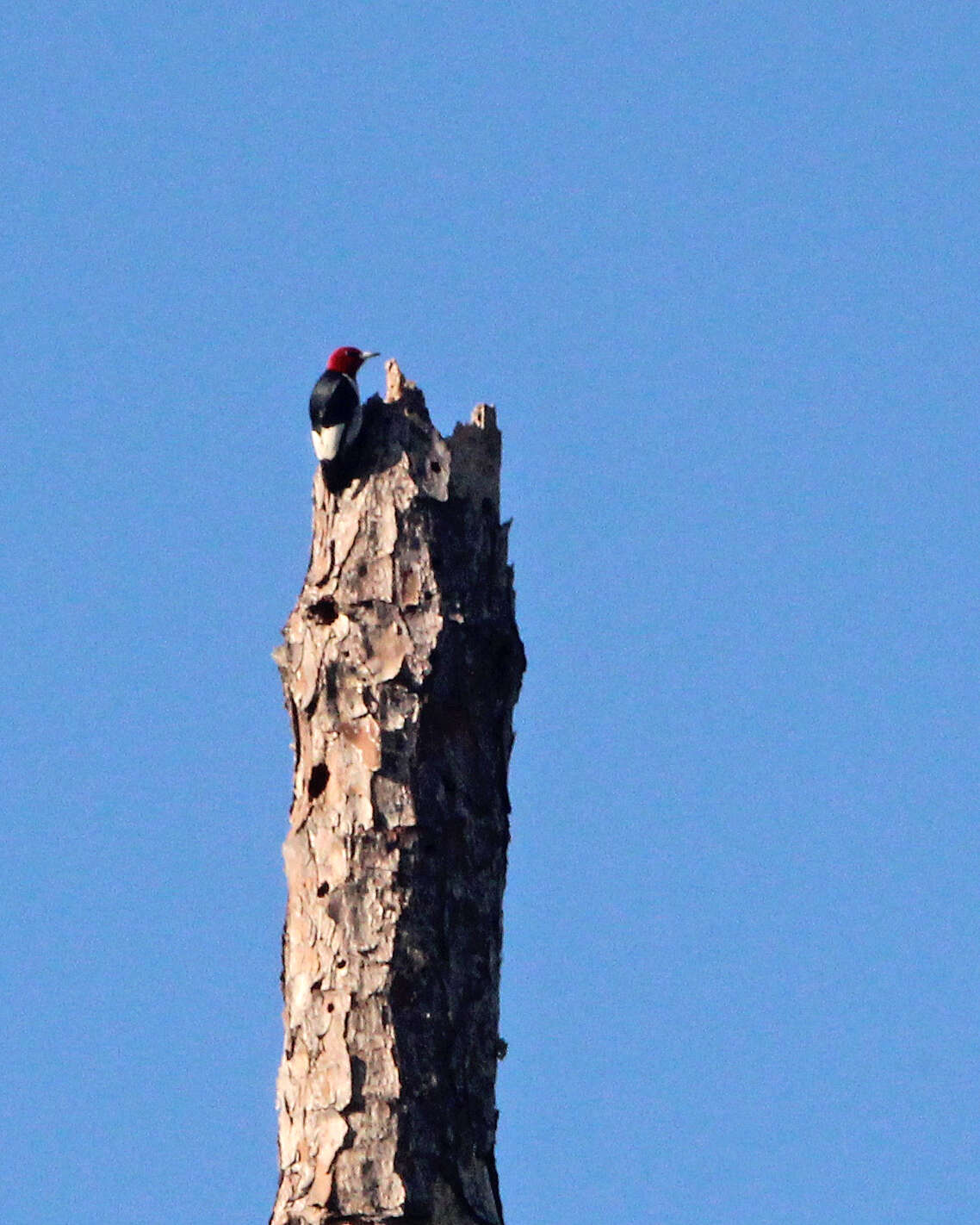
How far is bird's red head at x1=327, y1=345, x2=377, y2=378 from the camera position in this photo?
28.3ft

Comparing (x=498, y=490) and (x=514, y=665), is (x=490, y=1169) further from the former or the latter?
(x=498, y=490)

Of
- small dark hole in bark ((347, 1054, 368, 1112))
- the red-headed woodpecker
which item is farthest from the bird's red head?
small dark hole in bark ((347, 1054, 368, 1112))

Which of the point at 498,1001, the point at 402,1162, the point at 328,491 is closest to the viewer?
the point at 402,1162

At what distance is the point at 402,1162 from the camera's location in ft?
19.7

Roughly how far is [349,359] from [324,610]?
2.37m

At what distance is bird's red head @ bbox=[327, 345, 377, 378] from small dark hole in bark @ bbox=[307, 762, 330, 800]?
8.09 ft

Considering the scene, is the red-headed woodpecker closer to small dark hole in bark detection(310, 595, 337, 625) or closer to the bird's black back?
the bird's black back

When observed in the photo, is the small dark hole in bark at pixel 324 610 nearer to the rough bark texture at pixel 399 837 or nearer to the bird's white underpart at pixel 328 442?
the rough bark texture at pixel 399 837

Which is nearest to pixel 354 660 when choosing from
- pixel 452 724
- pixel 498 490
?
pixel 452 724

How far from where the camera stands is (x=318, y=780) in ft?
21.3

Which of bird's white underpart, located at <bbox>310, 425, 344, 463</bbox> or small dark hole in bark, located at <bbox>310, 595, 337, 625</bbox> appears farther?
bird's white underpart, located at <bbox>310, 425, 344, 463</bbox>

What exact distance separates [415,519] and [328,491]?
39cm

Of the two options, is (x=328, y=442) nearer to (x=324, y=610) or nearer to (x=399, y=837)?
(x=324, y=610)

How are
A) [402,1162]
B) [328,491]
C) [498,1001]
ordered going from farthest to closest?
1. [328,491]
2. [498,1001]
3. [402,1162]
